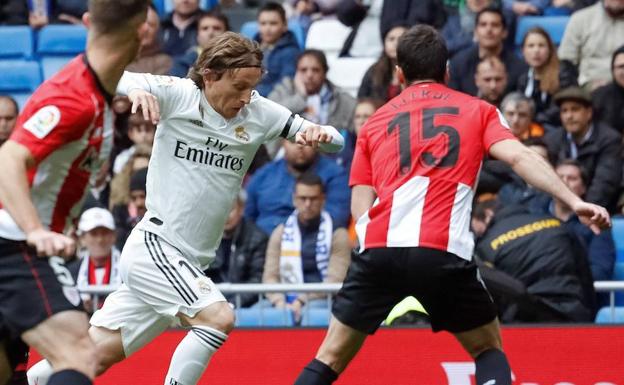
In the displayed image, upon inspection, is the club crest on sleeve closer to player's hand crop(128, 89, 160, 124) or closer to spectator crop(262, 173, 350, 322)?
player's hand crop(128, 89, 160, 124)

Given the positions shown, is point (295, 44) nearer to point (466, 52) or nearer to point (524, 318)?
point (466, 52)

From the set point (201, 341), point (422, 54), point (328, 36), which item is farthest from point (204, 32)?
point (201, 341)

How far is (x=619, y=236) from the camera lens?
10961mm

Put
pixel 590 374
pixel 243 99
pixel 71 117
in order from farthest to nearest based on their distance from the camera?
pixel 590 374, pixel 243 99, pixel 71 117

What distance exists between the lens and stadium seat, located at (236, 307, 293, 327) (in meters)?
9.54

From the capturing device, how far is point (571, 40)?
41.6 ft

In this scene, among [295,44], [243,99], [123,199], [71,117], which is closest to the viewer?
[71,117]

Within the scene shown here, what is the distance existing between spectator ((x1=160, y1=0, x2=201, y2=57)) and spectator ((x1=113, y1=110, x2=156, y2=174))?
1.76 metres

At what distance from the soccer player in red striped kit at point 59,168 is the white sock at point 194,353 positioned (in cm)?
120

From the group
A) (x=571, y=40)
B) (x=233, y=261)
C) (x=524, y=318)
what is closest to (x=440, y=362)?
(x=524, y=318)

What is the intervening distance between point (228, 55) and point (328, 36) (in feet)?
22.3

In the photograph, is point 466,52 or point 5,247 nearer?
point 5,247

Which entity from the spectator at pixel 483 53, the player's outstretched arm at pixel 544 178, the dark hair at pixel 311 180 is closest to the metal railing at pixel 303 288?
the dark hair at pixel 311 180

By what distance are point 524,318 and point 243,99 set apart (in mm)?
2876
